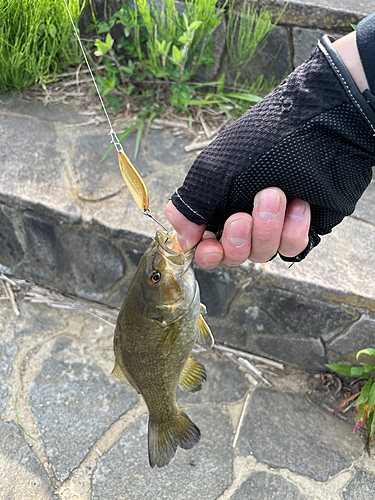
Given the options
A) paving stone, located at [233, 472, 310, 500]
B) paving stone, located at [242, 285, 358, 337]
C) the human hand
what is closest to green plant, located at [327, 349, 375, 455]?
paving stone, located at [242, 285, 358, 337]

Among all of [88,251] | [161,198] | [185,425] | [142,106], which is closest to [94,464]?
[185,425]

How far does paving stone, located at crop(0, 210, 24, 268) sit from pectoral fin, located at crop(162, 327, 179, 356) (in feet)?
6.69

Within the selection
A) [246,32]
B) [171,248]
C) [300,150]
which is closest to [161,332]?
[171,248]

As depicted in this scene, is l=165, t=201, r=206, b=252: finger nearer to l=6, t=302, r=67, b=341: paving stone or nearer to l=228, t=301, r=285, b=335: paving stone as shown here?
l=228, t=301, r=285, b=335: paving stone

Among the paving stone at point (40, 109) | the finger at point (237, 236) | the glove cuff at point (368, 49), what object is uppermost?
the glove cuff at point (368, 49)

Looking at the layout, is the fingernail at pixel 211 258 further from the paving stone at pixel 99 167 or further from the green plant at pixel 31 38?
the green plant at pixel 31 38

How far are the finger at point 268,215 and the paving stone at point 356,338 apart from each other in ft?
5.22

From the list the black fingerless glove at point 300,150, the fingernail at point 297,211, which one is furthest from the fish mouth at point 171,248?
the fingernail at point 297,211

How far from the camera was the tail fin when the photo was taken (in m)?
1.78

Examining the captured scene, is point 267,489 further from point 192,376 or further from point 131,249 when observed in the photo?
point 131,249

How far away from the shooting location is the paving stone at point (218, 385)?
2988 millimetres

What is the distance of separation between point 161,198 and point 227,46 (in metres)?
1.47

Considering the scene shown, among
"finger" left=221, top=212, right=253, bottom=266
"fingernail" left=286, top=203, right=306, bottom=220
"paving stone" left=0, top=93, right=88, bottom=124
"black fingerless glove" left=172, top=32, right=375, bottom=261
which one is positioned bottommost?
"paving stone" left=0, top=93, right=88, bottom=124

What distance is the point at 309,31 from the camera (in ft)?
11.4
